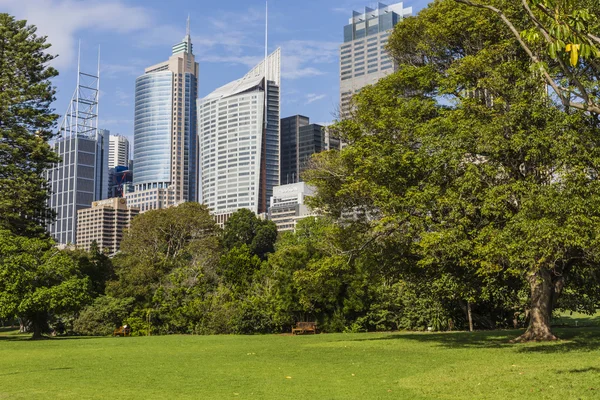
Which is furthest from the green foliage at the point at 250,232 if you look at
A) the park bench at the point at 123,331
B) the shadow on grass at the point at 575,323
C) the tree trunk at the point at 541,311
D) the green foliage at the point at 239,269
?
the tree trunk at the point at 541,311

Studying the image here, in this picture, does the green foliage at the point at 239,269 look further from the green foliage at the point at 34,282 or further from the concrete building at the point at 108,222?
the concrete building at the point at 108,222

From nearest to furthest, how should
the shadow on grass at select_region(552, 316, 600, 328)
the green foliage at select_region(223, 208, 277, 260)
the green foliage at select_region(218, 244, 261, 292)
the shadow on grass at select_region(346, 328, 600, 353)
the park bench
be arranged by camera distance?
1. the shadow on grass at select_region(346, 328, 600, 353)
2. the shadow on grass at select_region(552, 316, 600, 328)
3. the park bench
4. the green foliage at select_region(218, 244, 261, 292)
5. the green foliage at select_region(223, 208, 277, 260)

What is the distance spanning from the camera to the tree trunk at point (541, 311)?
1934 cm

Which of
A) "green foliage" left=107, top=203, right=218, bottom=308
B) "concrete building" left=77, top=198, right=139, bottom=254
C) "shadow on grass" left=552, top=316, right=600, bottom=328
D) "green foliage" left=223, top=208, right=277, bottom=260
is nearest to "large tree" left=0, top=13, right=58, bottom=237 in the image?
"green foliage" left=107, top=203, right=218, bottom=308

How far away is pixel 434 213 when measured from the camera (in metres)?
18.7

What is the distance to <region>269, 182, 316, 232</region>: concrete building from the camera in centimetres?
15462

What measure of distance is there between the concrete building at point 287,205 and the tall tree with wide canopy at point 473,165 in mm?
130025

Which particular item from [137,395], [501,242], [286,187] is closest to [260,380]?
[137,395]

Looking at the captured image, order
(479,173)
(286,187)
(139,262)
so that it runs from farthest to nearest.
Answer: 1. (286,187)
2. (139,262)
3. (479,173)

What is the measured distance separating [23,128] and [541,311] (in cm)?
2799

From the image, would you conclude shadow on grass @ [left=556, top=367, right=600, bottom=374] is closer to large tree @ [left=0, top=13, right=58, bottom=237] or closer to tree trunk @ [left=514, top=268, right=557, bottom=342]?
tree trunk @ [left=514, top=268, right=557, bottom=342]

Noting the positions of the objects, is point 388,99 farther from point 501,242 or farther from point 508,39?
point 501,242

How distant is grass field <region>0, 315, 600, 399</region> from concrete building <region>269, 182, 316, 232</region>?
134299 millimetres

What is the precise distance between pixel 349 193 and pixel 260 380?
10.9 metres
